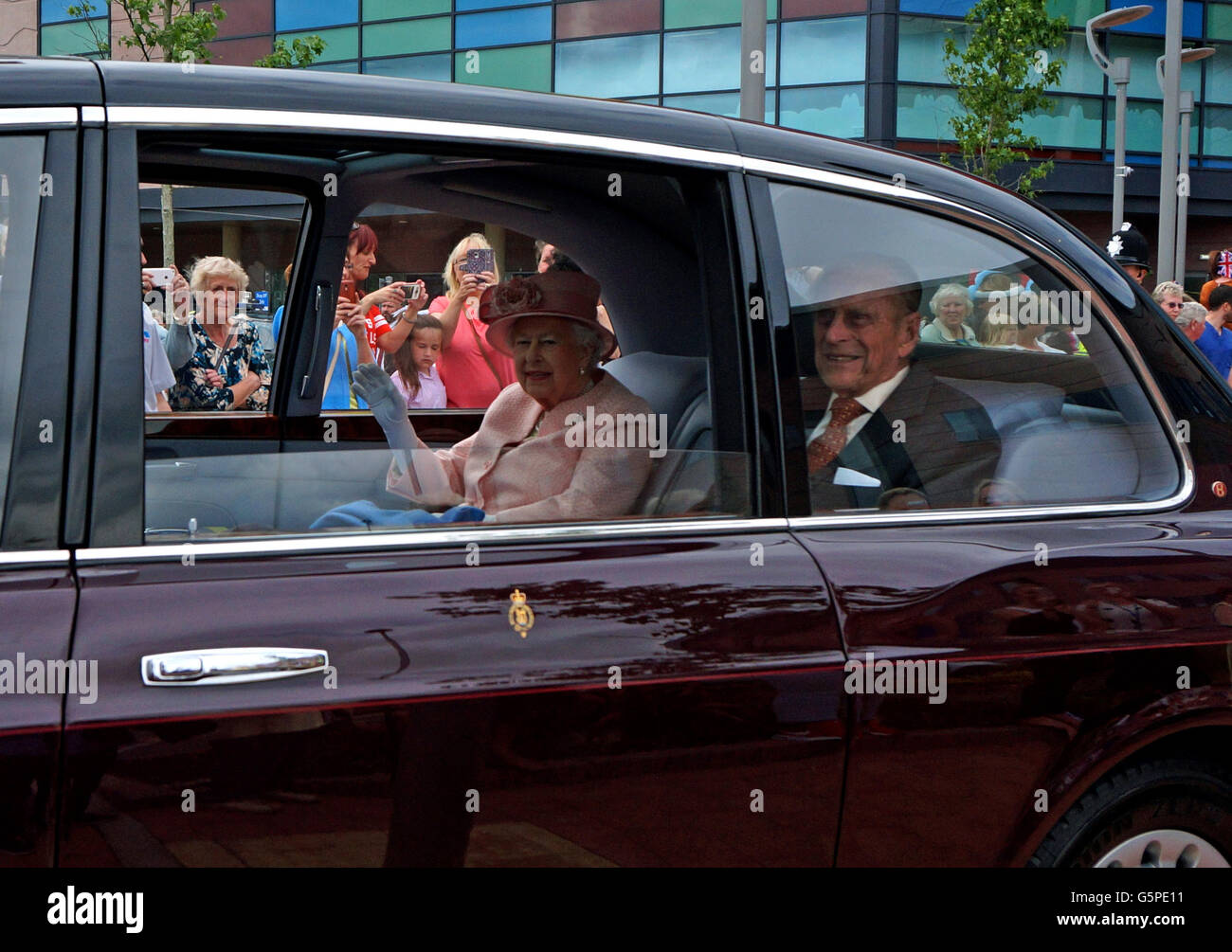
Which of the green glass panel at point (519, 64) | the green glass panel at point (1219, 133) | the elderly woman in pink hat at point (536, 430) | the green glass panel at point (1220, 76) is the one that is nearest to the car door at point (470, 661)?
the elderly woman in pink hat at point (536, 430)

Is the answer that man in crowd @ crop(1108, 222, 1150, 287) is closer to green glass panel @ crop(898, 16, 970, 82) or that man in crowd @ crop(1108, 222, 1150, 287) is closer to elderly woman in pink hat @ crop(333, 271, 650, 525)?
elderly woman in pink hat @ crop(333, 271, 650, 525)

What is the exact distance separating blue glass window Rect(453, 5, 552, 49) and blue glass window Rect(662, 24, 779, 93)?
7.99 feet

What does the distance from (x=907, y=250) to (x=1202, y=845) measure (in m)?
1.28

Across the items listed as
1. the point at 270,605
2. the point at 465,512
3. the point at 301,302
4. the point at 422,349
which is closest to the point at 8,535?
the point at 270,605

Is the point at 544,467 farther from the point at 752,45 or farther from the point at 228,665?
the point at 752,45

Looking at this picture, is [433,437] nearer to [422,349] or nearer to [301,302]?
[301,302]

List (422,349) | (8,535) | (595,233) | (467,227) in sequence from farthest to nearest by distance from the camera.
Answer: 1. (422,349)
2. (467,227)
3. (595,233)
4. (8,535)

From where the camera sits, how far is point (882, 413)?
2.56 meters

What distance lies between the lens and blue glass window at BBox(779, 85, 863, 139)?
25328 millimetres

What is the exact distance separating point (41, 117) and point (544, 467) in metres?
1.11

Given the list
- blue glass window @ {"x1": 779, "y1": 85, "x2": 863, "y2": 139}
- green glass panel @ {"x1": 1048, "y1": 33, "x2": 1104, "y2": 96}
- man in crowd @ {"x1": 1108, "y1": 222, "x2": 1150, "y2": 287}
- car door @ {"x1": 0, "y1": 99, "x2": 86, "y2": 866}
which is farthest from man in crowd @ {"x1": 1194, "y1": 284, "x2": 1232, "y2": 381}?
green glass panel @ {"x1": 1048, "y1": 33, "x2": 1104, "y2": 96}

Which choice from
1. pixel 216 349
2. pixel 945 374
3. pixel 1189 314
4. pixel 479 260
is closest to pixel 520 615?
pixel 945 374

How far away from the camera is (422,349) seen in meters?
5.04

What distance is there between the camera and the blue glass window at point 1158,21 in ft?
87.7
